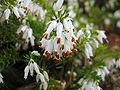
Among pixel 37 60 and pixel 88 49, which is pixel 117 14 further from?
pixel 37 60

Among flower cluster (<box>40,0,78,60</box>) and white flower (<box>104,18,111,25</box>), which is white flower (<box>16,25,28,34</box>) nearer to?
flower cluster (<box>40,0,78,60</box>)

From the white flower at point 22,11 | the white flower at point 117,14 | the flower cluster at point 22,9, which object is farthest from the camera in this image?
the white flower at point 117,14

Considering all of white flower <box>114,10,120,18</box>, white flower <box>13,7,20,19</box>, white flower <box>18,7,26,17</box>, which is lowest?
white flower <box>13,7,20,19</box>

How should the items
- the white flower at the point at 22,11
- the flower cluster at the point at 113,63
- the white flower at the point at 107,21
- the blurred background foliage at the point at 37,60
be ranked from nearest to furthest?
the white flower at the point at 22,11 < the blurred background foliage at the point at 37,60 < the flower cluster at the point at 113,63 < the white flower at the point at 107,21

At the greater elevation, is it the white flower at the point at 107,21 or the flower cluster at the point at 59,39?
the white flower at the point at 107,21

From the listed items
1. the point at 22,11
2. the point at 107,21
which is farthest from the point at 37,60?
the point at 107,21

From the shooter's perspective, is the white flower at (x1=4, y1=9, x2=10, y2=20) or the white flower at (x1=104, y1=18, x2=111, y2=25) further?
the white flower at (x1=104, y1=18, x2=111, y2=25)

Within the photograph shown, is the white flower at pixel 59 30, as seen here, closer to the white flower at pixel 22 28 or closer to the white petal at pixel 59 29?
the white petal at pixel 59 29

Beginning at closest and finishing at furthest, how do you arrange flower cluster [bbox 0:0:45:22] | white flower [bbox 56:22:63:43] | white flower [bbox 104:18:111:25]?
1. white flower [bbox 56:22:63:43]
2. flower cluster [bbox 0:0:45:22]
3. white flower [bbox 104:18:111:25]

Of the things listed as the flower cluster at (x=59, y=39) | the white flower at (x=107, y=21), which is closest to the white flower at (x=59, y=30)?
the flower cluster at (x=59, y=39)

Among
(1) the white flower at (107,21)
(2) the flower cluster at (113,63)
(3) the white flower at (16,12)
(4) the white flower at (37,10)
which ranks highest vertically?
(1) the white flower at (107,21)

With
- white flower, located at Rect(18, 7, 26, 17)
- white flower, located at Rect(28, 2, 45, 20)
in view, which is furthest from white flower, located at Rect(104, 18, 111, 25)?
white flower, located at Rect(18, 7, 26, 17)
